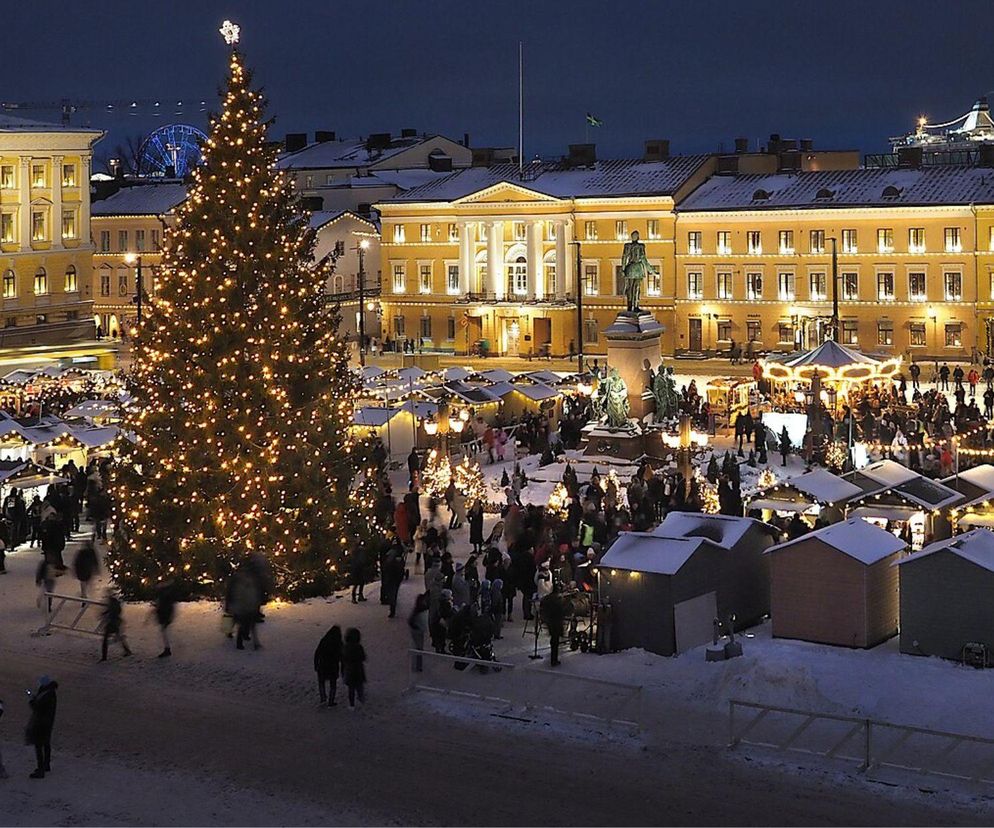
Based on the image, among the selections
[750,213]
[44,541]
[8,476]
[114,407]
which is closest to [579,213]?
[750,213]

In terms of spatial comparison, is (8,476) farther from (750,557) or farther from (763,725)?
(763,725)

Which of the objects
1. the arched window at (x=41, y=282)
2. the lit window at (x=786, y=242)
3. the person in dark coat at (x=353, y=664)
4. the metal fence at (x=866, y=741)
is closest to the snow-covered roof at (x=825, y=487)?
the metal fence at (x=866, y=741)

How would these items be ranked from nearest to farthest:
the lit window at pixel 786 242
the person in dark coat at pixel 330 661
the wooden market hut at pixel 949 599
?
the person in dark coat at pixel 330 661, the wooden market hut at pixel 949 599, the lit window at pixel 786 242

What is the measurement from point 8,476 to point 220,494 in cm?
839

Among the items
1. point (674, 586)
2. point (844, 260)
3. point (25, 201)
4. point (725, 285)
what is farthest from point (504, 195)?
point (674, 586)

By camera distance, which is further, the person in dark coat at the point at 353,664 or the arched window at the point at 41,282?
the arched window at the point at 41,282

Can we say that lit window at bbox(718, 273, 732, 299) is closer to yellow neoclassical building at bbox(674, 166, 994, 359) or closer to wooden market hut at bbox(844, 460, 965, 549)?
yellow neoclassical building at bbox(674, 166, 994, 359)

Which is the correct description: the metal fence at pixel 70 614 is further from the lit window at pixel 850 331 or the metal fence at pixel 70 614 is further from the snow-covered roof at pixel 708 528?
the lit window at pixel 850 331

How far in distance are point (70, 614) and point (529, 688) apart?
6.79 m

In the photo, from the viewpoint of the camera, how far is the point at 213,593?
68.9 feet

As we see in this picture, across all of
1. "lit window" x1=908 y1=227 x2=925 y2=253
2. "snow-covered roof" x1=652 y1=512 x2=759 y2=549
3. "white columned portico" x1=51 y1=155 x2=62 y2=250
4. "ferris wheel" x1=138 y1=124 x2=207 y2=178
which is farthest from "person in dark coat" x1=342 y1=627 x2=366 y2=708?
"ferris wheel" x1=138 y1=124 x2=207 y2=178

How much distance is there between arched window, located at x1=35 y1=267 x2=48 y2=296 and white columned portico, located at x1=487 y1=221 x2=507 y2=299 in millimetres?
19402

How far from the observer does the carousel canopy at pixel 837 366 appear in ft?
125

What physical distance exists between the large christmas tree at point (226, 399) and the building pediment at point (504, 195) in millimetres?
48159
